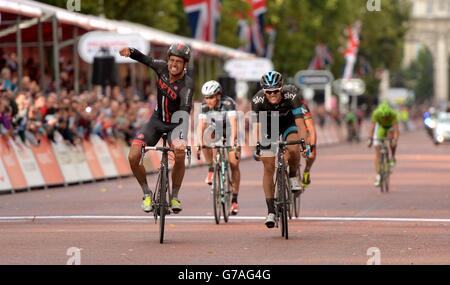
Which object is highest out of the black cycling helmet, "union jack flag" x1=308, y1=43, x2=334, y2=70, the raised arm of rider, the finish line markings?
the black cycling helmet

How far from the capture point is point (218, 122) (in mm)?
21219

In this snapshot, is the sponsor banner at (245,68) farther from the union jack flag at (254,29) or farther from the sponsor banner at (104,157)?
the sponsor banner at (104,157)

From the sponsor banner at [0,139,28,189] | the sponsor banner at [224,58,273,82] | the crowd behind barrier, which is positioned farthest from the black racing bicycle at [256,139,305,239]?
the sponsor banner at [224,58,273,82]

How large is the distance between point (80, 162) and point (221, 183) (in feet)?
37.4

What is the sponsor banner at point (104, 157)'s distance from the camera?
3266 centimetres

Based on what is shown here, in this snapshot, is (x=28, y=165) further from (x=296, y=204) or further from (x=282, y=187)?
(x=282, y=187)

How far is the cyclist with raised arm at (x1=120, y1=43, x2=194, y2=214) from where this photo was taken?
1742cm

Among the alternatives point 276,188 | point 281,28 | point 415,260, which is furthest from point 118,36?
point 281,28

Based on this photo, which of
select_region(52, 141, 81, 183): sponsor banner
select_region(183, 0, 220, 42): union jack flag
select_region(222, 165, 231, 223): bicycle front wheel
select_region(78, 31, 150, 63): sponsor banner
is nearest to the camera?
select_region(222, 165, 231, 223): bicycle front wheel

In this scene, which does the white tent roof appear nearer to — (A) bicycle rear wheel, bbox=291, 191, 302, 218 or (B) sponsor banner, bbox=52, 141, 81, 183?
(B) sponsor banner, bbox=52, 141, 81, 183

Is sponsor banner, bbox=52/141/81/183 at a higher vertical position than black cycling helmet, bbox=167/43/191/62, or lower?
lower

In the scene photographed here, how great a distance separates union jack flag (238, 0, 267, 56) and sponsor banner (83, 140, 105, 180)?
26.4m

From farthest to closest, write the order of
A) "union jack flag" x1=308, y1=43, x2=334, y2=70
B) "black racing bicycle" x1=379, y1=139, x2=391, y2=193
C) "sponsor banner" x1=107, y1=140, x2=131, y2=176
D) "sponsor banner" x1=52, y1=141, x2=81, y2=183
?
"union jack flag" x1=308, y1=43, x2=334, y2=70, "sponsor banner" x1=107, y1=140, x2=131, y2=176, "sponsor banner" x1=52, y1=141, x2=81, y2=183, "black racing bicycle" x1=379, y1=139, x2=391, y2=193

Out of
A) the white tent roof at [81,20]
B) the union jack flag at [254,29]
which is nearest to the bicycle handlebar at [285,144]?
the white tent roof at [81,20]
